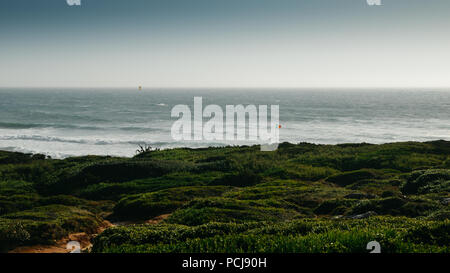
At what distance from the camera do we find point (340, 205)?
18.8 meters

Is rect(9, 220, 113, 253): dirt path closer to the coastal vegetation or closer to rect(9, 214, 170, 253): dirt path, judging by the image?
rect(9, 214, 170, 253): dirt path

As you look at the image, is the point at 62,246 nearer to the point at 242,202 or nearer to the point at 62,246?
the point at 62,246

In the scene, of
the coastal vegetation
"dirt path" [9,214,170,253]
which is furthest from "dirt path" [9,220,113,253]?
the coastal vegetation

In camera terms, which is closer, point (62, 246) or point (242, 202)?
point (62, 246)

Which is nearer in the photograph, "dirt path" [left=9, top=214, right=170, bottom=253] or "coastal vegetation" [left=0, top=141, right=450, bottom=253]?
"coastal vegetation" [left=0, top=141, right=450, bottom=253]

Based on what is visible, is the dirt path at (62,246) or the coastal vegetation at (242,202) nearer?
the coastal vegetation at (242,202)

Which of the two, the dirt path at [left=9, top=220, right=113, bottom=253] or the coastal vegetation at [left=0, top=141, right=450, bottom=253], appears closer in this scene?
the coastal vegetation at [left=0, top=141, right=450, bottom=253]

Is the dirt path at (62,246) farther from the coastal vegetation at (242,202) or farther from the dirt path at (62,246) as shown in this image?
the coastal vegetation at (242,202)

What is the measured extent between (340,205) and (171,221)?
839 centimetres

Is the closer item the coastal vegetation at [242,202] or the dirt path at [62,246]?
the coastal vegetation at [242,202]

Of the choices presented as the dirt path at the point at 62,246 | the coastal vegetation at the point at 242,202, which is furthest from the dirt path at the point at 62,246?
the coastal vegetation at the point at 242,202

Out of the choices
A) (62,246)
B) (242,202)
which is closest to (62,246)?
(62,246)
